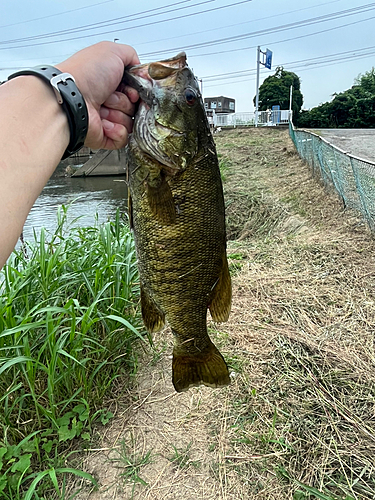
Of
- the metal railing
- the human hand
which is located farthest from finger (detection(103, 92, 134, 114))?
the metal railing

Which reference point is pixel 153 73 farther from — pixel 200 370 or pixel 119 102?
pixel 200 370

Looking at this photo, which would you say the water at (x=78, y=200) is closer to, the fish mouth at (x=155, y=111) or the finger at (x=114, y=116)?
the finger at (x=114, y=116)

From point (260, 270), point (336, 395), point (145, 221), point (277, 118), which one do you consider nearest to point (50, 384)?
point (145, 221)

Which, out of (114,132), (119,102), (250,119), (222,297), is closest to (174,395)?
(222,297)

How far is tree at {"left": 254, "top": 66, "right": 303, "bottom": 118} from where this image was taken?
4559 centimetres

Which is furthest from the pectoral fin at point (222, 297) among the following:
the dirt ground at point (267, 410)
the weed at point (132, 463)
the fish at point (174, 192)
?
the weed at point (132, 463)

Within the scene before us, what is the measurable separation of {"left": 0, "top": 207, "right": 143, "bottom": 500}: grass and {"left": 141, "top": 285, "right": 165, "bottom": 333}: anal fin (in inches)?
27.3

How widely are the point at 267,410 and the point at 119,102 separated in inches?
87.3

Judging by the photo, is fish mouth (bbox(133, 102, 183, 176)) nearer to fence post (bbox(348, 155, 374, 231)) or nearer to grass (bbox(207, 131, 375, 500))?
grass (bbox(207, 131, 375, 500))

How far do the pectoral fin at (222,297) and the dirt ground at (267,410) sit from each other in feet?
3.66

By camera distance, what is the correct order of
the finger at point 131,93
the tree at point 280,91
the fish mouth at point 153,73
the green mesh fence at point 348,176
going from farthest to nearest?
the tree at point 280,91 → the green mesh fence at point 348,176 → the finger at point 131,93 → the fish mouth at point 153,73

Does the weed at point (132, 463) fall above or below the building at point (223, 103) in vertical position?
below

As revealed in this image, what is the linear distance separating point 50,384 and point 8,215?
5.18 ft

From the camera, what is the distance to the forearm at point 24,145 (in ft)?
3.88
